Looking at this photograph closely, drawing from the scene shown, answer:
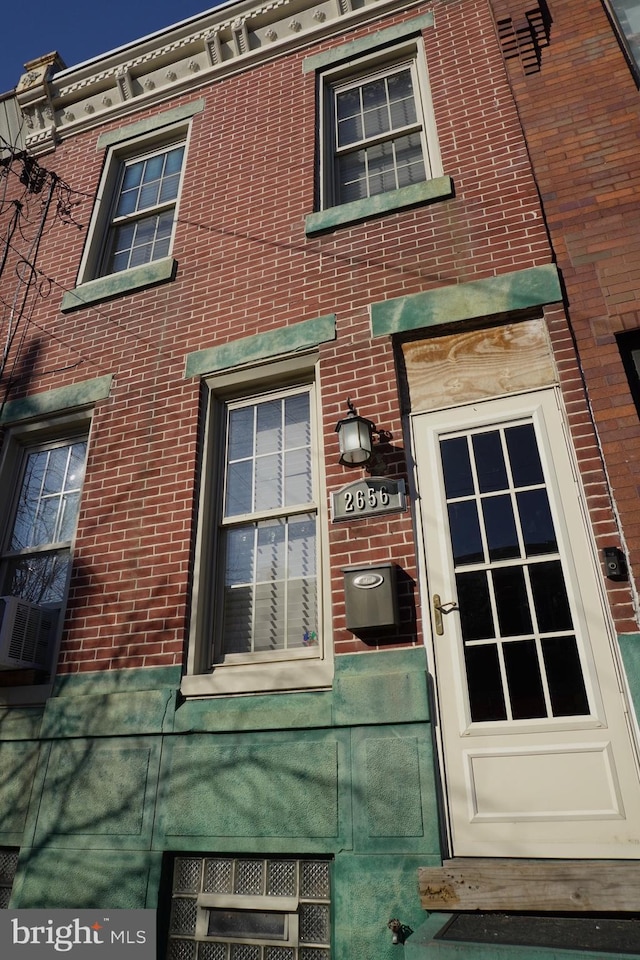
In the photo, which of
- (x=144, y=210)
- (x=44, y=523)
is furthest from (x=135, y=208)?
(x=44, y=523)

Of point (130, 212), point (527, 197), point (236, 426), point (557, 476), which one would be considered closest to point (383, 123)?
point (527, 197)

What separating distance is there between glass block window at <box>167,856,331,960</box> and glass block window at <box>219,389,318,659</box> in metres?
1.30

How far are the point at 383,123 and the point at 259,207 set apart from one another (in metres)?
1.63

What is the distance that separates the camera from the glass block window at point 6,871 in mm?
4230

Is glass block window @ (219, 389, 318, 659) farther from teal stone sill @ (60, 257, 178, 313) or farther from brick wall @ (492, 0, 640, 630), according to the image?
brick wall @ (492, 0, 640, 630)

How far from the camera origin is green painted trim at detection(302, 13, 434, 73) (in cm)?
668

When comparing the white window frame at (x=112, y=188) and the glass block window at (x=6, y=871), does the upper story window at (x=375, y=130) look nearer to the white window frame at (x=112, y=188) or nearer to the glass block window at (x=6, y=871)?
the white window frame at (x=112, y=188)

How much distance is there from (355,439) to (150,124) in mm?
5709

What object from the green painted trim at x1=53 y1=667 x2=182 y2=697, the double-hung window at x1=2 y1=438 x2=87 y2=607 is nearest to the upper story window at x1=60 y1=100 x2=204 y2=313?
the double-hung window at x1=2 y1=438 x2=87 y2=607

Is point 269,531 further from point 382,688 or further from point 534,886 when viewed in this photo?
point 534,886

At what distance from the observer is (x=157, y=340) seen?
589 centimetres

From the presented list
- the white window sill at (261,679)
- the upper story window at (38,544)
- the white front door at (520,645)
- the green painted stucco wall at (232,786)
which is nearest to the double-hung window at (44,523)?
the upper story window at (38,544)

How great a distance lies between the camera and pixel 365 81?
689cm

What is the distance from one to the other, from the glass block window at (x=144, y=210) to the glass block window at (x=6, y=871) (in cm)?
556
